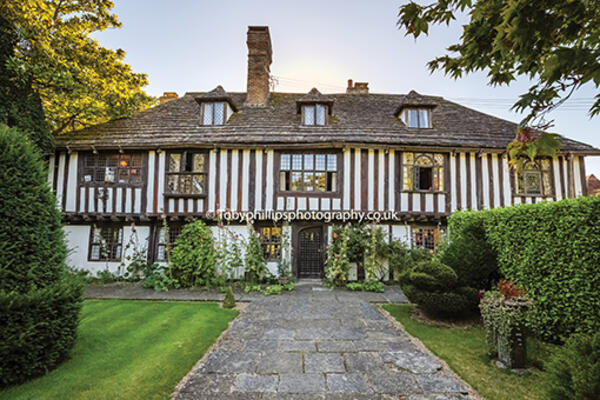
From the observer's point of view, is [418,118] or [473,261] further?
[418,118]

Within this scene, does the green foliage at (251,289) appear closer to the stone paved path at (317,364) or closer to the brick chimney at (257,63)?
the stone paved path at (317,364)

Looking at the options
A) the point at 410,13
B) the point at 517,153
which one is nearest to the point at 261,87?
the point at 410,13

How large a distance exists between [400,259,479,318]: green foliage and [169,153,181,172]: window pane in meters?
9.12

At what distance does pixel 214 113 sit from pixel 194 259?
6.31 meters

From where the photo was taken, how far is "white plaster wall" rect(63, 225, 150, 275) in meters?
10.5

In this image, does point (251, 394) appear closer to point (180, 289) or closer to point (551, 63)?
point (551, 63)

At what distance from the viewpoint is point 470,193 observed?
10562 millimetres

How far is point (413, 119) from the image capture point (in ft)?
38.8

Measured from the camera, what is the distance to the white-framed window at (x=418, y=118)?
461 inches

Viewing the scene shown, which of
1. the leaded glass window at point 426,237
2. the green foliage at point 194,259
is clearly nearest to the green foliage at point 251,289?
the green foliage at point 194,259

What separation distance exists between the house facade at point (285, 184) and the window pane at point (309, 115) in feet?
3.13

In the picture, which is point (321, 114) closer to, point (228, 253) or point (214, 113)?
point (214, 113)

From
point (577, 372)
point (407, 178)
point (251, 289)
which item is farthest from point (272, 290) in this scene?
point (577, 372)

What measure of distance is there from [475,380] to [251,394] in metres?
2.71
